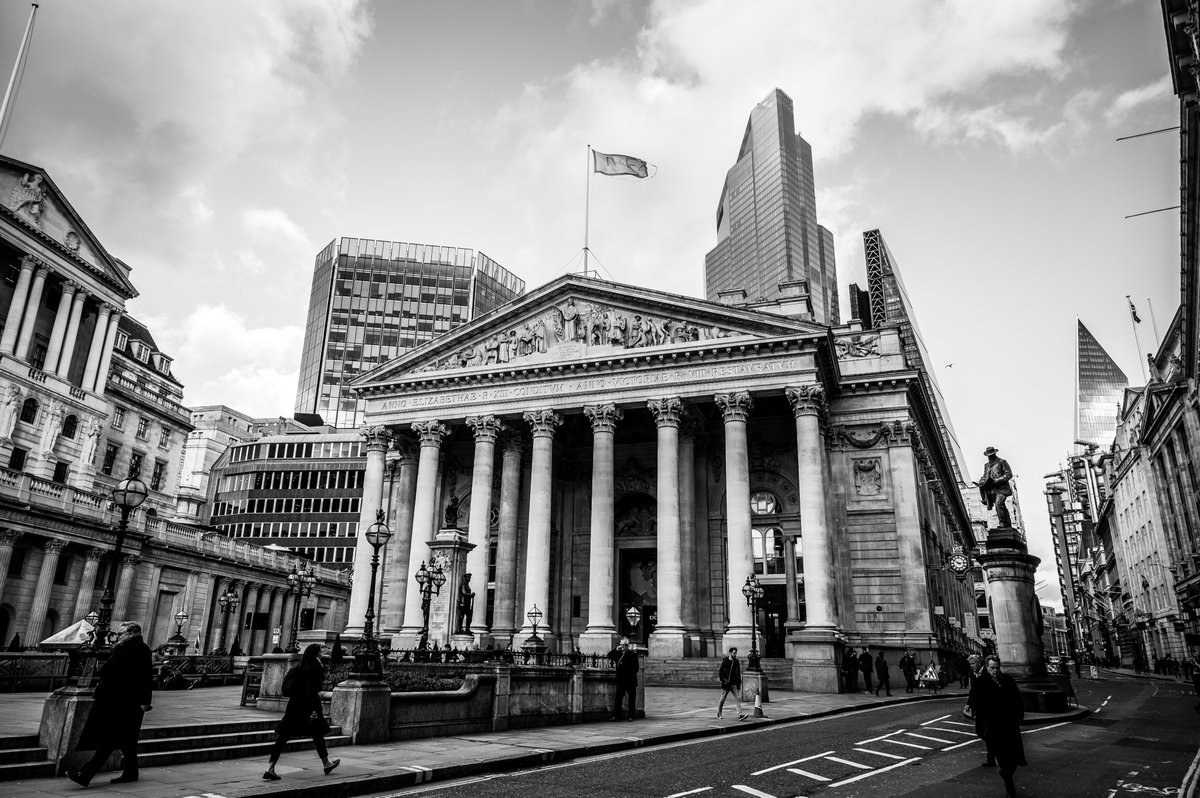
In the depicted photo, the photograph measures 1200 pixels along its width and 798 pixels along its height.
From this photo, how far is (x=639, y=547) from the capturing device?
43.8 m

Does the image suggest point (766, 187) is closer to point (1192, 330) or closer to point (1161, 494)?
point (1161, 494)

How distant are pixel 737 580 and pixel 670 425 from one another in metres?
7.86

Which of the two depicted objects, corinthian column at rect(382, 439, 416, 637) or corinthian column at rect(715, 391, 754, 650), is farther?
corinthian column at rect(382, 439, 416, 637)

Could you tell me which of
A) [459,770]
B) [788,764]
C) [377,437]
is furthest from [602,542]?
[459,770]

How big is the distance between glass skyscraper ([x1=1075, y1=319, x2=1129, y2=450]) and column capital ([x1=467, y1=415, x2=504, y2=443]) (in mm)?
135611

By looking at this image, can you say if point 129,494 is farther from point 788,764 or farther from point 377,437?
point 377,437

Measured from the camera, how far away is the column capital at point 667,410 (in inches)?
1465

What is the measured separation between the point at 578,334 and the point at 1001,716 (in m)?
31.2

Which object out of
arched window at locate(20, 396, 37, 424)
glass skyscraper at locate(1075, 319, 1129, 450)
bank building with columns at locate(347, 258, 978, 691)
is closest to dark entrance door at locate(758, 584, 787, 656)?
bank building with columns at locate(347, 258, 978, 691)

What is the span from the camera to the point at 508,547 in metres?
39.2

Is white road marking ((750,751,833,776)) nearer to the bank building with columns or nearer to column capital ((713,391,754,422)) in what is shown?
the bank building with columns

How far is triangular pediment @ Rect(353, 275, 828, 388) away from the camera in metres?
37.5

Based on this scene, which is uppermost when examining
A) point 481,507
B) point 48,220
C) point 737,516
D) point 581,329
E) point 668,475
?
point 48,220

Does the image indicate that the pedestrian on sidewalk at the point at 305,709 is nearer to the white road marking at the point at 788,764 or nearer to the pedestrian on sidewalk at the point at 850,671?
the white road marking at the point at 788,764
